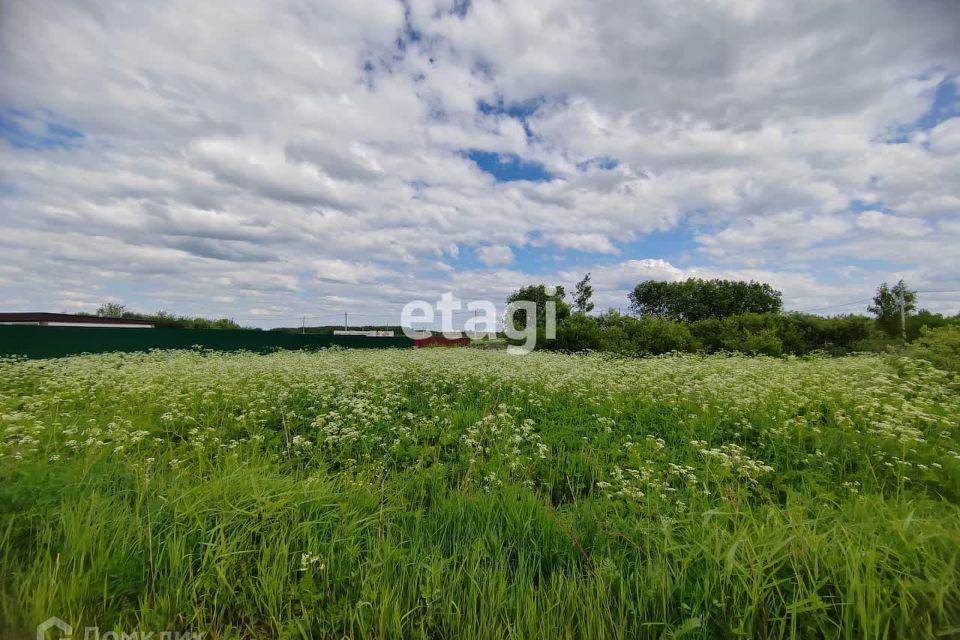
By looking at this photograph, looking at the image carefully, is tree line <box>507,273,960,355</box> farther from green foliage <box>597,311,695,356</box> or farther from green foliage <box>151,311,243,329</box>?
green foliage <box>151,311,243,329</box>

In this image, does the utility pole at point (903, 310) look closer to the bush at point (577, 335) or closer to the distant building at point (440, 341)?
the bush at point (577, 335)

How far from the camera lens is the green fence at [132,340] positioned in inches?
525

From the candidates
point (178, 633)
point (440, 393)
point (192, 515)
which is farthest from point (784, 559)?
point (440, 393)

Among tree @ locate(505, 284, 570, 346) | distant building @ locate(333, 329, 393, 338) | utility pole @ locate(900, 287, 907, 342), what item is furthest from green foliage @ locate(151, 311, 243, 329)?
utility pole @ locate(900, 287, 907, 342)

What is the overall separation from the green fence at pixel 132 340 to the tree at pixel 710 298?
131 feet

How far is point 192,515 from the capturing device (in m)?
2.57

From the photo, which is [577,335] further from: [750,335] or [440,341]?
[440,341]

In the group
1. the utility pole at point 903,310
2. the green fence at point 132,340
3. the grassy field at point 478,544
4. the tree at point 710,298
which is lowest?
the grassy field at point 478,544

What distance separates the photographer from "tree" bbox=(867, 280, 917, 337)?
2116cm

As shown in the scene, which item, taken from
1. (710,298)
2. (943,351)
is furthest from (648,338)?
(710,298)

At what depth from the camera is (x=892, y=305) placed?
25.6 m

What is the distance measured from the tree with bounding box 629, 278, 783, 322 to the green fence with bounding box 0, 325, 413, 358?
40.0 m

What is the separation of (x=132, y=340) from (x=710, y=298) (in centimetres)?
5613

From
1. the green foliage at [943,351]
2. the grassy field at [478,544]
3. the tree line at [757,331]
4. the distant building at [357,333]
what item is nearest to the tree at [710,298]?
the tree line at [757,331]
